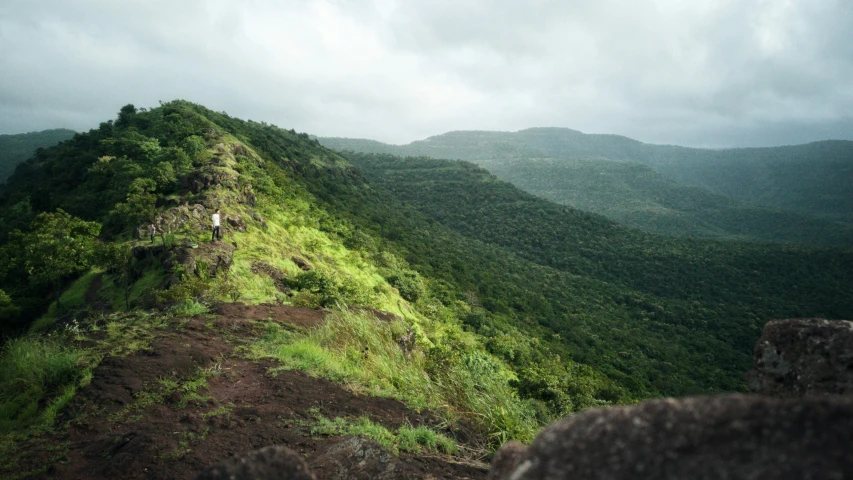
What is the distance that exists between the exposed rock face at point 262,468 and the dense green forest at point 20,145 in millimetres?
120689

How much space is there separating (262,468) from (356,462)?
2.20m

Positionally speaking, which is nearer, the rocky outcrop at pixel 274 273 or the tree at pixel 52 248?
the tree at pixel 52 248

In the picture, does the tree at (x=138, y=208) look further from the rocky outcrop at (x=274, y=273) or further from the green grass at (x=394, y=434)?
the green grass at (x=394, y=434)

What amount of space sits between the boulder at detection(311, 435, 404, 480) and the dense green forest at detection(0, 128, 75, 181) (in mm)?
119446

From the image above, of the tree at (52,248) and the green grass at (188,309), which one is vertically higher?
the tree at (52,248)

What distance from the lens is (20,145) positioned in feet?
411

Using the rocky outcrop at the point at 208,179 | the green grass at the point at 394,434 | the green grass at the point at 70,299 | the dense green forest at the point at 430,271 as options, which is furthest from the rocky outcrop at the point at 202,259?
the green grass at the point at 394,434

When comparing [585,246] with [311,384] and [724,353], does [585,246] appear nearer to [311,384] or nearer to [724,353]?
[724,353]

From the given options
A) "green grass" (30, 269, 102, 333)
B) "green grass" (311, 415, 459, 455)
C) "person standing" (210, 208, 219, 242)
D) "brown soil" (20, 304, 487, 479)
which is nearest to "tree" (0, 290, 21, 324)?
"green grass" (30, 269, 102, 333)

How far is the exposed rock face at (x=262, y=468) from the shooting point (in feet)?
6.91

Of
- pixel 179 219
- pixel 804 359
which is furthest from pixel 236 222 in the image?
pixel 804 359

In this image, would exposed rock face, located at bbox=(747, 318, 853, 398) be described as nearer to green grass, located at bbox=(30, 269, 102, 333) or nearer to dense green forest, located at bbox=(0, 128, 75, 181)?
green grass, located at bbox=(30, 269, 102, 333)

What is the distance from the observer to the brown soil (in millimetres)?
4266

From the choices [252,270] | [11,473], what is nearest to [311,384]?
[11,473]
